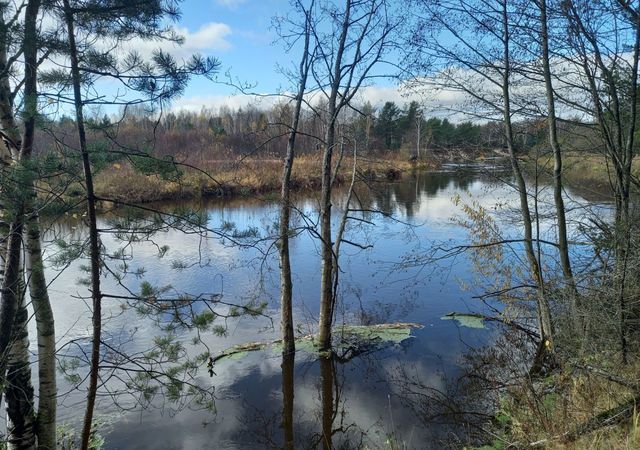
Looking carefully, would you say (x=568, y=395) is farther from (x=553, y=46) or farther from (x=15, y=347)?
(x=15, y=347)

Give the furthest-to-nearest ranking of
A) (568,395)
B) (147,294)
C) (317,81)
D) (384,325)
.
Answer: (384,325) → (317,81) → (568,395) → (147,294)

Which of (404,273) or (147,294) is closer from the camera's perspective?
(147,294)

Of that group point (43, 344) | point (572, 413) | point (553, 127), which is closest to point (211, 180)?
point (553, 127)

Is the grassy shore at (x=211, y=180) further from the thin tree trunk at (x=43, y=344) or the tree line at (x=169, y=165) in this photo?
the thin tree trunk at (x=43, y=344)

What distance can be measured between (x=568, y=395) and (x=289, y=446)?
363 cm

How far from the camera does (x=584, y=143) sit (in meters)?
7.64

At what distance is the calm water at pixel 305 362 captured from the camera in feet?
21.5

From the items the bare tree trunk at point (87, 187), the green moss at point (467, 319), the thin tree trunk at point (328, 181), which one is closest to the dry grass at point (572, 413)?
the thin tree trunk at point (328, 181)

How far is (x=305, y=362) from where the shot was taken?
861cm

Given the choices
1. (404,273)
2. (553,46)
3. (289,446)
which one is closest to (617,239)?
(553,46)

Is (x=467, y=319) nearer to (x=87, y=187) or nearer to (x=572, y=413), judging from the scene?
(x=572, y=413)

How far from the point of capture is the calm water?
258 inches

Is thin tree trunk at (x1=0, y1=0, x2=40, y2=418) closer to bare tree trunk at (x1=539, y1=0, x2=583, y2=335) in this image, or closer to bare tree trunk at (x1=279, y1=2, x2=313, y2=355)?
bare tree trunk at (x1=279, y1=2, x2=313, y2=355)

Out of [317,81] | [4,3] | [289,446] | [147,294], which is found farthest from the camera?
[317,81]
